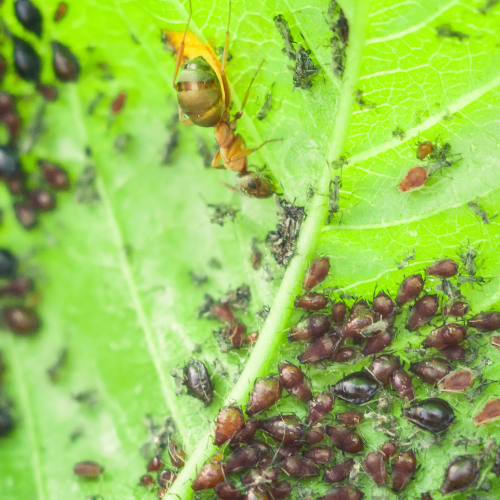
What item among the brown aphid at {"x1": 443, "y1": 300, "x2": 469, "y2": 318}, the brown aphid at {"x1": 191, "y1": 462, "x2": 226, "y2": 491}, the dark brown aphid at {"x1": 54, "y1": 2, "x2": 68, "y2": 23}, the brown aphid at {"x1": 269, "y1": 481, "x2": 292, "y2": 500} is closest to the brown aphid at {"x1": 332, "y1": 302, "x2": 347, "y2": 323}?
the brown aphid at {"x1": 443, "y1": 300, "x2": 469, "y2": 318}

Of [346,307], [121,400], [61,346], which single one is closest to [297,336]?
[346,307]

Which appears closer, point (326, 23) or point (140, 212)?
point (326, 23)

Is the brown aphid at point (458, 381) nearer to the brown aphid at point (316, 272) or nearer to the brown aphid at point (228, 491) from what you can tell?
the brown aphid at point (316, 272)

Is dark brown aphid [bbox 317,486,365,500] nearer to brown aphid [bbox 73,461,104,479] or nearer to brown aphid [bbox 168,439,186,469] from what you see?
brown aphid [bbox 168,439,186,469]

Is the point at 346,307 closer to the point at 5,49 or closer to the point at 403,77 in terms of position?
the point at 403,77

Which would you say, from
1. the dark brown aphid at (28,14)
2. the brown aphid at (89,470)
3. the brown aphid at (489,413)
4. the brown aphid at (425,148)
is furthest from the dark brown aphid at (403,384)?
the dark brown aphid at (28,14)
